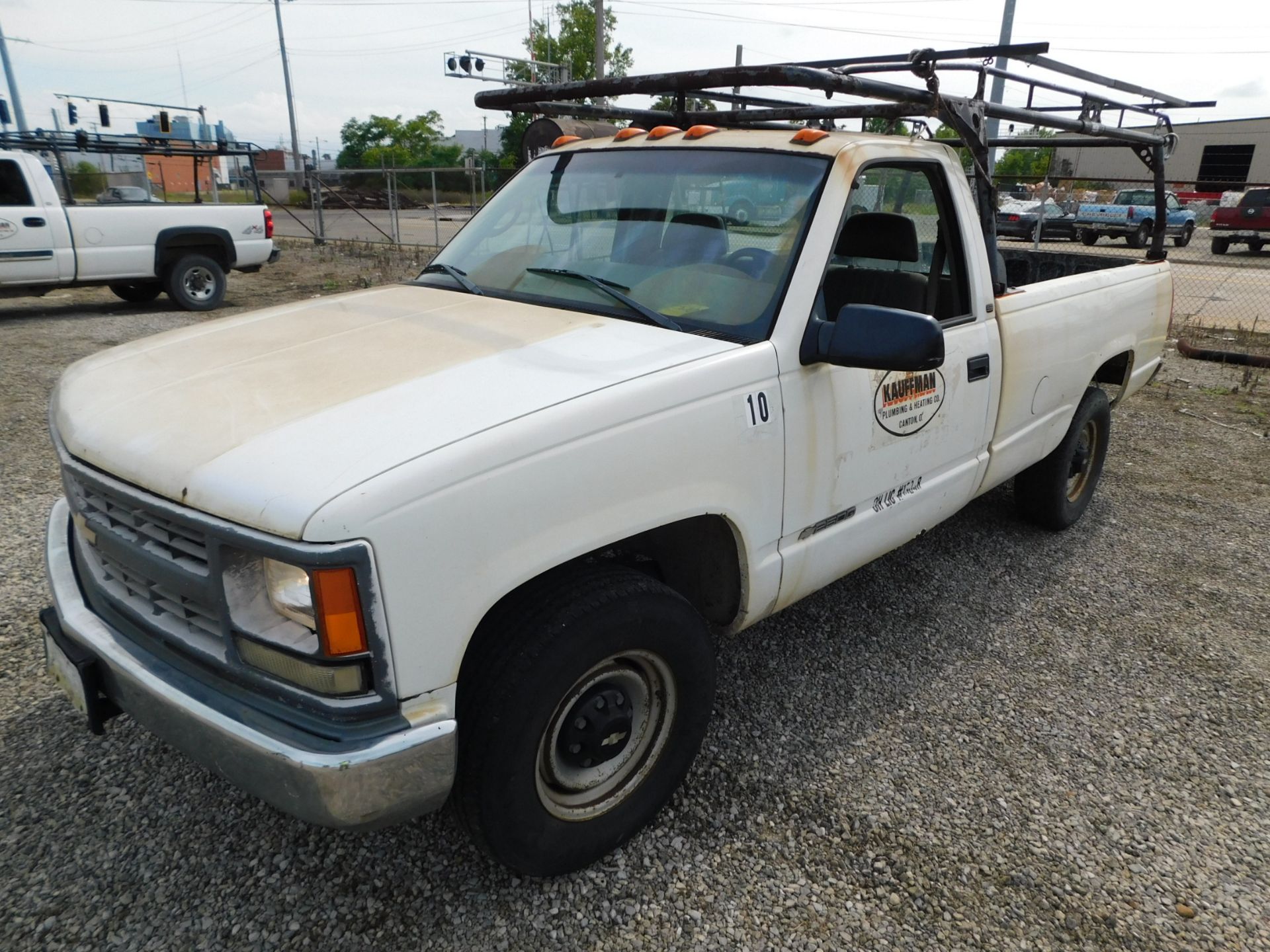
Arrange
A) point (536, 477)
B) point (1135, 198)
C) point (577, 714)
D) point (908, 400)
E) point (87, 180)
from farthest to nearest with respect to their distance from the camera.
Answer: point (1135, 198)
point (87, 180)
point (908, 400)
point (577, 714)
point (536, 477)

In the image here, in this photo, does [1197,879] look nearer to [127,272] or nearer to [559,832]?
[559,832]

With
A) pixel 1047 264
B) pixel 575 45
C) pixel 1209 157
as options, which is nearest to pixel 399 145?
pixel 575 45

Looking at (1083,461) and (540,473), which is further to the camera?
(1083,461)

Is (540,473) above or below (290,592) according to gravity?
above

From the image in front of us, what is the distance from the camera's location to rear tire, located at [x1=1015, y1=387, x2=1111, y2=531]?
4.51 metres

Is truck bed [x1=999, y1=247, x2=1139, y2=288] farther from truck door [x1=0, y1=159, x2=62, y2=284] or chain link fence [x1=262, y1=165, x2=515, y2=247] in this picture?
truck door [x1=0, y1=159, x2=62, y2=284]

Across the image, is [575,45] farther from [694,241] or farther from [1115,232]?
[694,241]

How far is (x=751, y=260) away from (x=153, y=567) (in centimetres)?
181

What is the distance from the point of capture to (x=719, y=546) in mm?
2641

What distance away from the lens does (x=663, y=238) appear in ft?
9.51

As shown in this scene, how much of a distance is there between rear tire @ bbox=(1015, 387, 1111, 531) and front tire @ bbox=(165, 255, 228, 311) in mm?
10198

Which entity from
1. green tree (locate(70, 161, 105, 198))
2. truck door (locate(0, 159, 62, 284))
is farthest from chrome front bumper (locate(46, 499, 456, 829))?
green tree (locate(70, 161, 105, 198))

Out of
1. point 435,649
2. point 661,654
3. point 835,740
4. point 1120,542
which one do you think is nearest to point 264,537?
point 435,649

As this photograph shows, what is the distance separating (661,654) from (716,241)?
4.27ft
